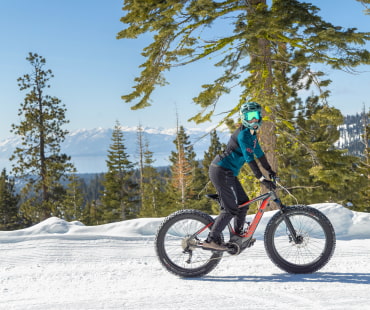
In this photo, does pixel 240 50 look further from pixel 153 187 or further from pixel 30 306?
pixel 153 187

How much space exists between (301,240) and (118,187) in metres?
45.2

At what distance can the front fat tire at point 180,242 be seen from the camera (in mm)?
4582

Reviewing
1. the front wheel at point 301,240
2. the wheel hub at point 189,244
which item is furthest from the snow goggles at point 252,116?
the wheel hub at point 189,244

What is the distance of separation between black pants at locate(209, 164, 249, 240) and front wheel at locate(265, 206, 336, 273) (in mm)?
534

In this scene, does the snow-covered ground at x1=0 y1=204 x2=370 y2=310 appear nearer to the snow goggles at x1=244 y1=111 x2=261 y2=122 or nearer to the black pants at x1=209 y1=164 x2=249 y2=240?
the black pants at x1=209 y1=164 x2=249 y2=240

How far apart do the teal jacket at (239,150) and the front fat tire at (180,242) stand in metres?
0.82

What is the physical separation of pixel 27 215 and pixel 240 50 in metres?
22.5

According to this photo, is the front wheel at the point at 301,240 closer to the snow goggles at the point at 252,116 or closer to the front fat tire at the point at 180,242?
the front fat tire at the point at 180,242

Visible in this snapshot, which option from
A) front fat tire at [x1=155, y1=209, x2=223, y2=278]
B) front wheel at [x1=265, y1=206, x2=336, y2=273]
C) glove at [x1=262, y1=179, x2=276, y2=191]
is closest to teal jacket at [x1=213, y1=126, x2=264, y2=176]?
glove at [x1=262, y1=179, x2=276, y2=191]

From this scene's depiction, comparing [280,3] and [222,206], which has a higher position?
[280,3]

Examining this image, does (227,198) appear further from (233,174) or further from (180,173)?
(180,173)

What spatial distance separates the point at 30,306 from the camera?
341cm

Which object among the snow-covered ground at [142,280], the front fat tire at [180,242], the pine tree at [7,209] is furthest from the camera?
the pine tree at [7,209]

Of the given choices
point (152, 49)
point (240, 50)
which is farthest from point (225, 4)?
point (152, 49)
